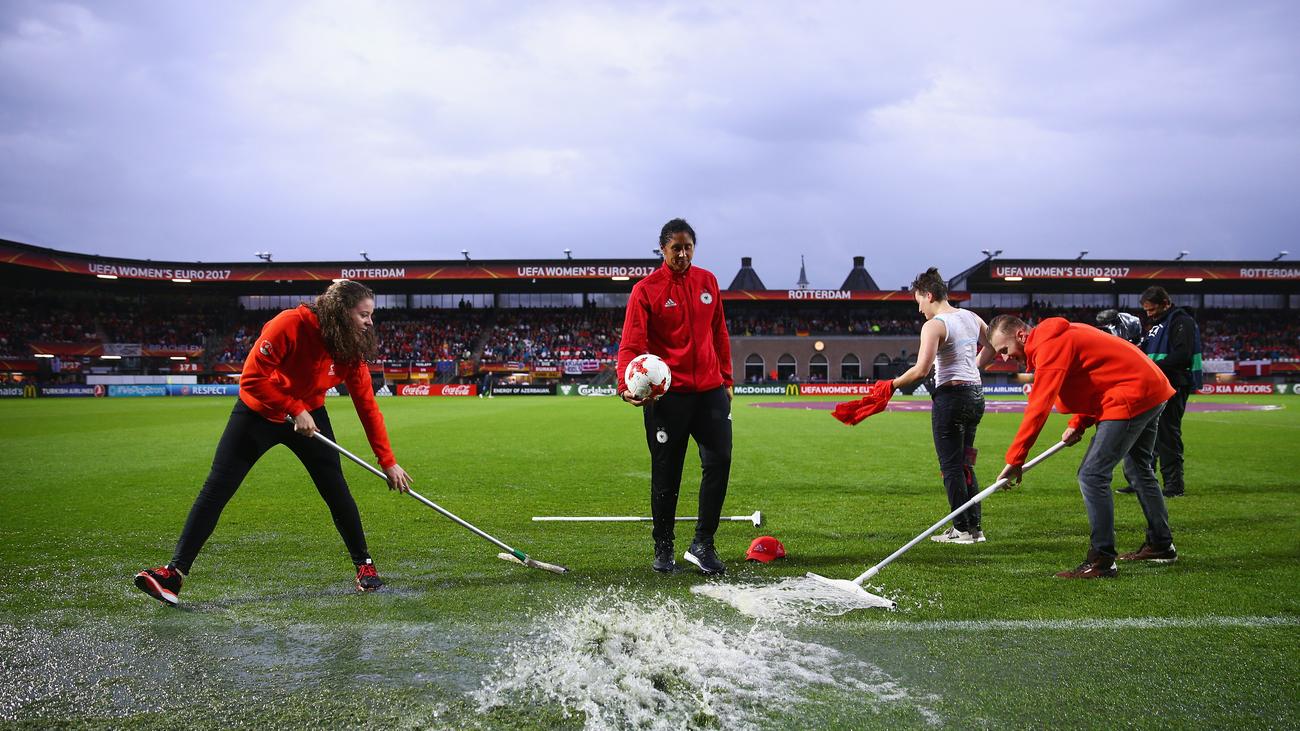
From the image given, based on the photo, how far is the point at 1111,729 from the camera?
2.62 m

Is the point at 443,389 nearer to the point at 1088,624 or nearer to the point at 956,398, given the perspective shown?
the point at 956,398

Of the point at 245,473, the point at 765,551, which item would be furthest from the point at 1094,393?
the point at 245,473

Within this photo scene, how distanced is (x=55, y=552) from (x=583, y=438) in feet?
34.2

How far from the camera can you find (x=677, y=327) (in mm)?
4992

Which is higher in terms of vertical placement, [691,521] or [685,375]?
[685,375]

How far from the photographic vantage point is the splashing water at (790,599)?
13.1 ft

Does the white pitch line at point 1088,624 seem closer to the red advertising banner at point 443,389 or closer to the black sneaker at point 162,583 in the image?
the black sneaker at point 162,583

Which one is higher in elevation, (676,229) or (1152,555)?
(676,229)

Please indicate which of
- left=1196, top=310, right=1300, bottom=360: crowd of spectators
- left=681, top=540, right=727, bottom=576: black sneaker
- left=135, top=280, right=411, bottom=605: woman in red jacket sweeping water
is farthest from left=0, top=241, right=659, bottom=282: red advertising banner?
left=135, top=280, right=411, bottom=605: woman in red jacket sweeping water

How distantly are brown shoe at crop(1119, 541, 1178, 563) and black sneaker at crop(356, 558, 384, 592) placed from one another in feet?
16.4

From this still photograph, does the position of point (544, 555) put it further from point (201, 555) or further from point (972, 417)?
point (972, 417)

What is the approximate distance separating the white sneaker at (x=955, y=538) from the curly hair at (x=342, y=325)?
14.6 ft

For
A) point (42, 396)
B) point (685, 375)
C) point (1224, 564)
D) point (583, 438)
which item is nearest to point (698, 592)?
point (685, 375)

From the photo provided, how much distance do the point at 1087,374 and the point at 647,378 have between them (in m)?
2.84
